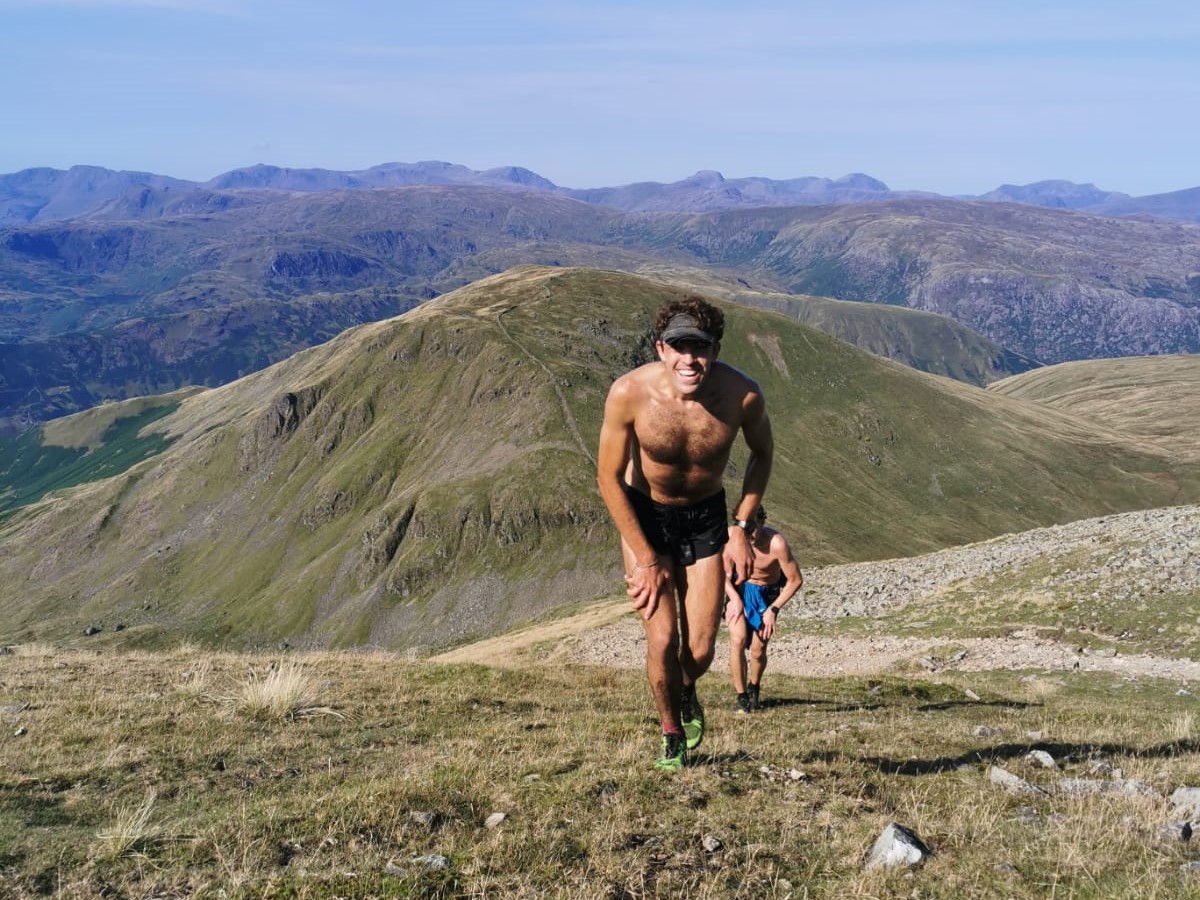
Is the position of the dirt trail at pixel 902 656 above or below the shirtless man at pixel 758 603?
below

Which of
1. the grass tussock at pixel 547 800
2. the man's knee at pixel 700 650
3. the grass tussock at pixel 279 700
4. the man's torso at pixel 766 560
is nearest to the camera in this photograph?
the grass tussock at pixel 547 800

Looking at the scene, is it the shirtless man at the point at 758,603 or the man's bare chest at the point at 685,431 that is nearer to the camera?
the man's bare chest at the point at 685,431

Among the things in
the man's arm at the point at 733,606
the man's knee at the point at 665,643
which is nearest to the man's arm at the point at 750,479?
the man's knee at the point at 665,643

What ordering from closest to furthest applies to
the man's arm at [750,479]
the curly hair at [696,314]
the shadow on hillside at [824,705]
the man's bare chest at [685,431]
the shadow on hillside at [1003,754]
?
the curly hair at [696,314] → the man's bare chest at [685,431] → the man's arm at [750,479] → the shadow on hillside at [1003,754] → the shadow on hillside at [824,705]

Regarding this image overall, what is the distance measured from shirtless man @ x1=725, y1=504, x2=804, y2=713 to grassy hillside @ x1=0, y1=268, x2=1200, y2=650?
89644mm

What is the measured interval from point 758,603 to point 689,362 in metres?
5.90

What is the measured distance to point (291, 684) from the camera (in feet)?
35.7

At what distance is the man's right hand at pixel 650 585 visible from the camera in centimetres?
771

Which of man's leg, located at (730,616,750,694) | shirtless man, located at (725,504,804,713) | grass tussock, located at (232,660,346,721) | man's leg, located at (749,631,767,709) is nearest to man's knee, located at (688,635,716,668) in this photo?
shirtless man, located at (725,504,804,713)

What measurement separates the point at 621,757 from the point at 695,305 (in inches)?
193

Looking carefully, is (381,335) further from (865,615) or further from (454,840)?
(454,840)

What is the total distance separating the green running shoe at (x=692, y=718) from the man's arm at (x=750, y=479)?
1.38 metres

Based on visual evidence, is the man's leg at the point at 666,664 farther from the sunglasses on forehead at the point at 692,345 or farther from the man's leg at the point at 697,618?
the sunglasses on forehead at the point at 692,345

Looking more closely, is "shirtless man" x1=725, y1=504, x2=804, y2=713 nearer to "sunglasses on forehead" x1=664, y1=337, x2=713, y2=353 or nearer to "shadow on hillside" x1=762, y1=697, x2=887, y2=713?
"shadow on hillside" x1=762, y1=697, x2=887, y2=713
